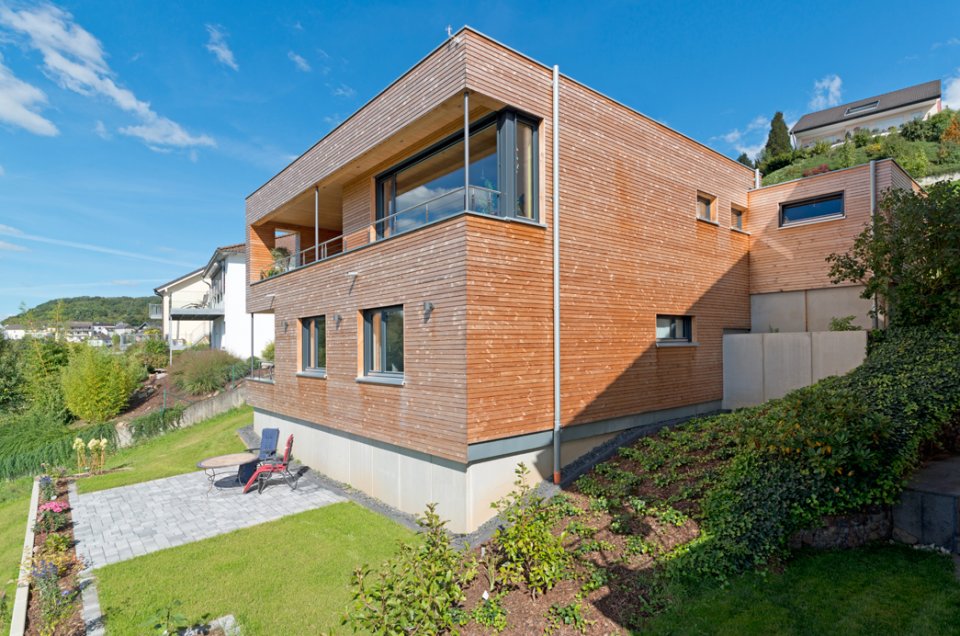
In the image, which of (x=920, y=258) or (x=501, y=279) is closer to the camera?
(x=501, y=279)

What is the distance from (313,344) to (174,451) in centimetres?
744

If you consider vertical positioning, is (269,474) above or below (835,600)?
below

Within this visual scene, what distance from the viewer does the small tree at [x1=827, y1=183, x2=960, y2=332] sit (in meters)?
7.86

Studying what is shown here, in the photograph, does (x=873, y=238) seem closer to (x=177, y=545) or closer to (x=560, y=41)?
(x=560, y=41)

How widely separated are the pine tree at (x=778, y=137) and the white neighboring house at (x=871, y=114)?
369 centimetres

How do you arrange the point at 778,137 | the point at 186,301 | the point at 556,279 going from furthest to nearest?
the point at 778,137
the point at 186,301
the point at 556,279

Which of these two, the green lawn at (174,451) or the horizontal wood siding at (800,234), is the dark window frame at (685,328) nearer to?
the horizontal wood siding at (800,234)

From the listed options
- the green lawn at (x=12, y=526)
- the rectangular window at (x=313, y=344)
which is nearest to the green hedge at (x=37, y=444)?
the green lawn at (x=12, y=526)

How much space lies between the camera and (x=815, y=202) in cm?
1222

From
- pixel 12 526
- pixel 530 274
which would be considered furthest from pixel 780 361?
pixel 12 526

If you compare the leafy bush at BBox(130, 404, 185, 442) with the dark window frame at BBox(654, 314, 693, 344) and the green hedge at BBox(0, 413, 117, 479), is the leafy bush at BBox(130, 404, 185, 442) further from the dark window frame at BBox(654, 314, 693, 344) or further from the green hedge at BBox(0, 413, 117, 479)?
the dark window frame at BBox(654, 314, 693, 344)

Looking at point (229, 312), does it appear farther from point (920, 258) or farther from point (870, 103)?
point (870, 103)

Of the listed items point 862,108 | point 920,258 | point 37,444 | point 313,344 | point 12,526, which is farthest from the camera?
point 862,108

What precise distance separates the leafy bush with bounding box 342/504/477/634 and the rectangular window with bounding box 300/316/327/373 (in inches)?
301
